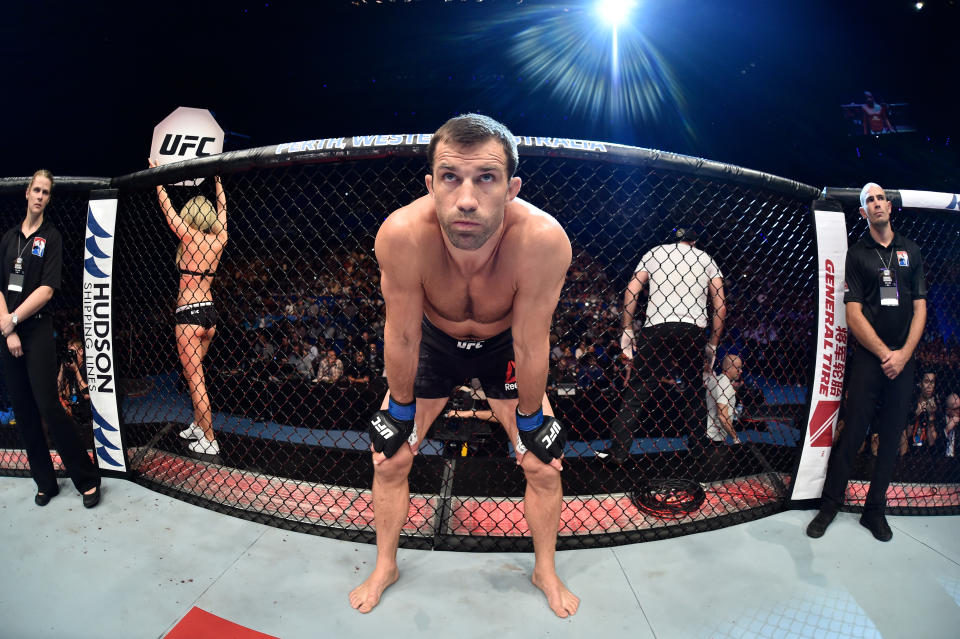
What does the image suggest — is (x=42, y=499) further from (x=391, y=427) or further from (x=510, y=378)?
(x=510, y=378)

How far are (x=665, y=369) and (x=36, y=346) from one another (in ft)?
10.7

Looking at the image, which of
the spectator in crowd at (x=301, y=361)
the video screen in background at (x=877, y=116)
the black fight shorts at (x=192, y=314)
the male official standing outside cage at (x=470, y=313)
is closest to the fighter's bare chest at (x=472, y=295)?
the male official standing outside cage at (x=470, y=313)

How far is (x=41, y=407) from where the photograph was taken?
79.2 inches

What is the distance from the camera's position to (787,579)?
1653 mm

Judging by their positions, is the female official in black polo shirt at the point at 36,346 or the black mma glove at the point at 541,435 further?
the female official in black polo shirt at the point at 36,346

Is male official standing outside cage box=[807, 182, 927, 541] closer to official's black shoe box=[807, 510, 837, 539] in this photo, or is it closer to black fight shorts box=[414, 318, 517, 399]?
official's black shoe box=[807, 510, 837, 539]

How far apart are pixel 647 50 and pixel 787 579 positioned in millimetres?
7700

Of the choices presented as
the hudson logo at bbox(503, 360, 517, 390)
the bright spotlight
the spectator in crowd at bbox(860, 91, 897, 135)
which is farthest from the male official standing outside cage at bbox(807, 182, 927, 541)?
Answer: the spectator in crowd at bbox(860, 91, 897, 135)

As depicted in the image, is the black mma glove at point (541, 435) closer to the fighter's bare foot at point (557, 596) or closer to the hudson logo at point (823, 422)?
the fighter's bare foot at point (557, 596)

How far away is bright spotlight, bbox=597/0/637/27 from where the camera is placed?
6230mm

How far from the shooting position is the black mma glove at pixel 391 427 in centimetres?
150

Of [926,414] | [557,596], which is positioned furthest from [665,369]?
[926,414]

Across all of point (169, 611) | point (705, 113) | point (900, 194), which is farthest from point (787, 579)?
point (705, 113)

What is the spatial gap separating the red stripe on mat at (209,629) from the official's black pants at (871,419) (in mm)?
2417
